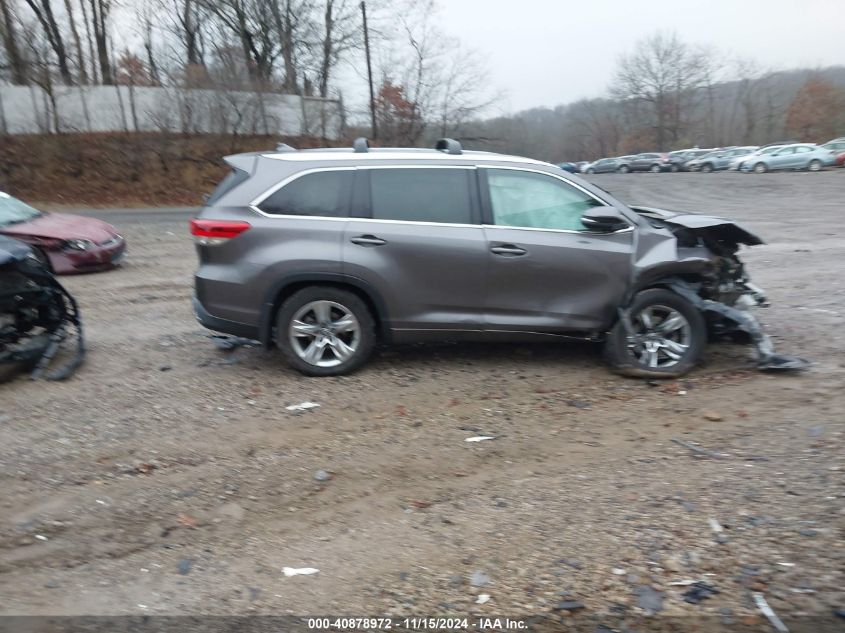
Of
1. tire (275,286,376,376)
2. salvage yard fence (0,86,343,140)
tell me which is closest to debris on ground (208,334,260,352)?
tire (275,286,376,376)

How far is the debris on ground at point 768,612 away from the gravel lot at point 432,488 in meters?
0.03

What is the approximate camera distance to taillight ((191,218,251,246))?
5.95 metres

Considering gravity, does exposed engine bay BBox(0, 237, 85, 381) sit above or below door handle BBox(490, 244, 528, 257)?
below

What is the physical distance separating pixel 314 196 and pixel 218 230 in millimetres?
848

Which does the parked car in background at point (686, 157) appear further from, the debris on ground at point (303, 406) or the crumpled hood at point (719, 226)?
the debris on ground at point (303, 406)

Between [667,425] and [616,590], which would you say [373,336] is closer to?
[667,425]

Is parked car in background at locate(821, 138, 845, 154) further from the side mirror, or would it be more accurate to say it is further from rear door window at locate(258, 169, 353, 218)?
rear door window at locate(258, 169, 353, 218)

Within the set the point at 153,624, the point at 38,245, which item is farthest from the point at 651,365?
the point at 38,245

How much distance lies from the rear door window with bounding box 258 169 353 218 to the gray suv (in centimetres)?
1

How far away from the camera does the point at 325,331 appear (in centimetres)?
607

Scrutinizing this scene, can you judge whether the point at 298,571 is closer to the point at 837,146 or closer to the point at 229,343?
the point at 229,343

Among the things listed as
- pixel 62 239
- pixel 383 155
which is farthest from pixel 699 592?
pixel 62 239

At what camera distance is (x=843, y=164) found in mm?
37031

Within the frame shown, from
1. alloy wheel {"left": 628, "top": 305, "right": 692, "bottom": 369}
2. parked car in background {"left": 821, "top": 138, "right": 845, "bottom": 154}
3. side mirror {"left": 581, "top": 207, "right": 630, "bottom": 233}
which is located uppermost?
parked car in background {"left": 821, "top": 138, "right": 845, "bottom": 154}
